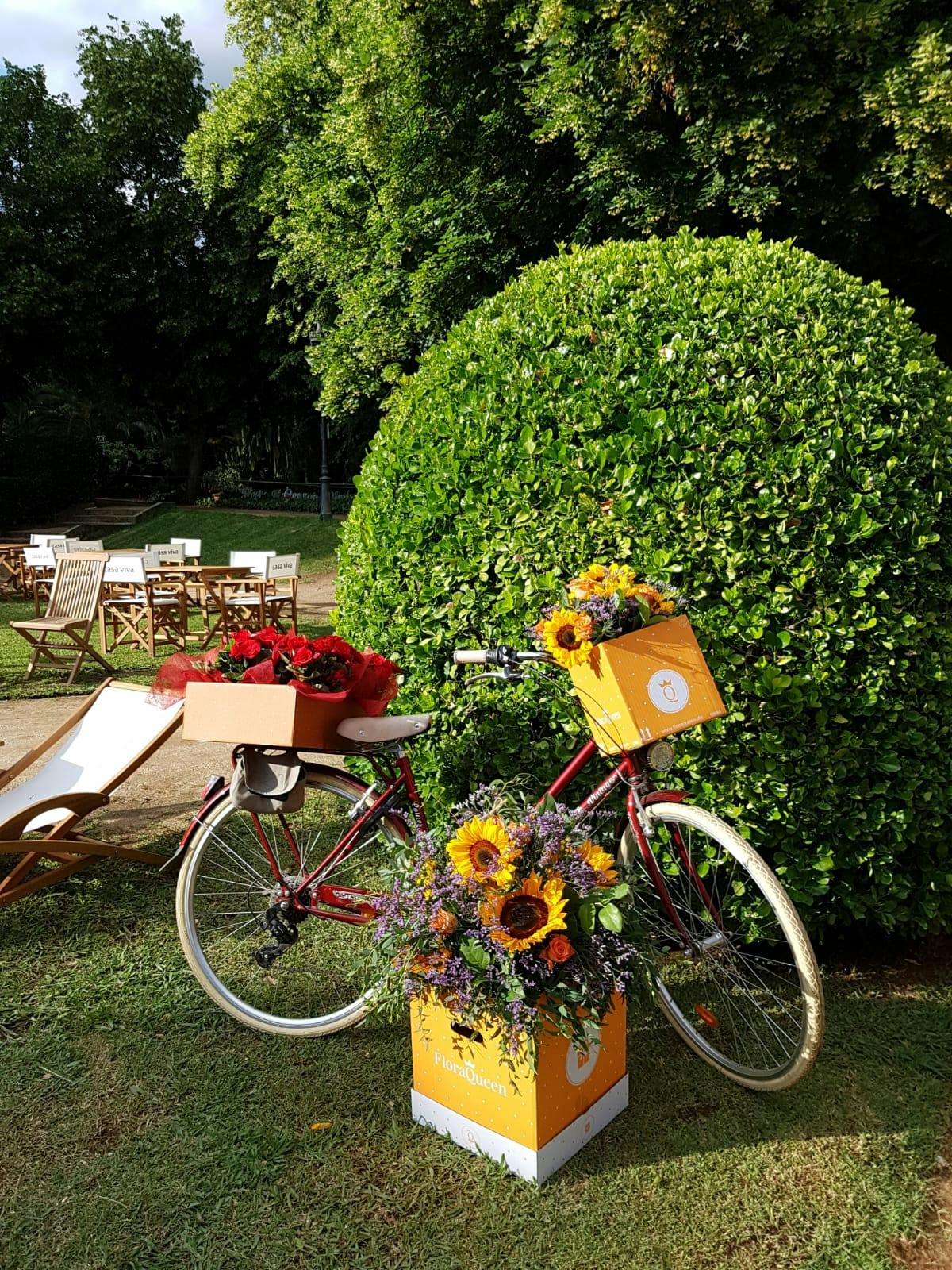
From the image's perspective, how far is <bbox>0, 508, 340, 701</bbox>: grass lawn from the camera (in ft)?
29.5

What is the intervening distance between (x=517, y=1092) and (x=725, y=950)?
83 cm

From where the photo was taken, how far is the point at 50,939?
365 centimetres

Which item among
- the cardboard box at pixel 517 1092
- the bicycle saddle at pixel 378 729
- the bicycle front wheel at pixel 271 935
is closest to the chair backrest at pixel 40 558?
the bicycle front wheel at pixel 271 935

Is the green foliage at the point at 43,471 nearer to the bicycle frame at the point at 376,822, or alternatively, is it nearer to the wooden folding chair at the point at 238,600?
the wooden folding chair at the point at 238,600

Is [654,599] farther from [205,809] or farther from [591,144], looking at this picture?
[591,144]

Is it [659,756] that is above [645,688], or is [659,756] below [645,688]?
below

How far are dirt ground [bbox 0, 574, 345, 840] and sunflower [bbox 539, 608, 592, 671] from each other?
247 cm

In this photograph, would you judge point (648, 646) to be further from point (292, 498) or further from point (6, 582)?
point (292, 498)

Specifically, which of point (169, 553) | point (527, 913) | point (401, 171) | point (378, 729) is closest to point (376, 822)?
point (378, 729)

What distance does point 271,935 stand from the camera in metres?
3.01

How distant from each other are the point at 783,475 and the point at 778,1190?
2051 mm

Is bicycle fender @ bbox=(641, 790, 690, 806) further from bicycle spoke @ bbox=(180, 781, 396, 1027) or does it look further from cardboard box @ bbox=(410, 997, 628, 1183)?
bicycle spoke @ bbox=(180, 781, 396, 1027)

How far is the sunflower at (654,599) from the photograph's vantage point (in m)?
2.61

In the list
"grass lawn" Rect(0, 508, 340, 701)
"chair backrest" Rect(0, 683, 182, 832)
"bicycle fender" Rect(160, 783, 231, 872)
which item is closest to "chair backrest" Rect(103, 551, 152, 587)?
"grass lawn" Rect(0, 508, 340, 701)
